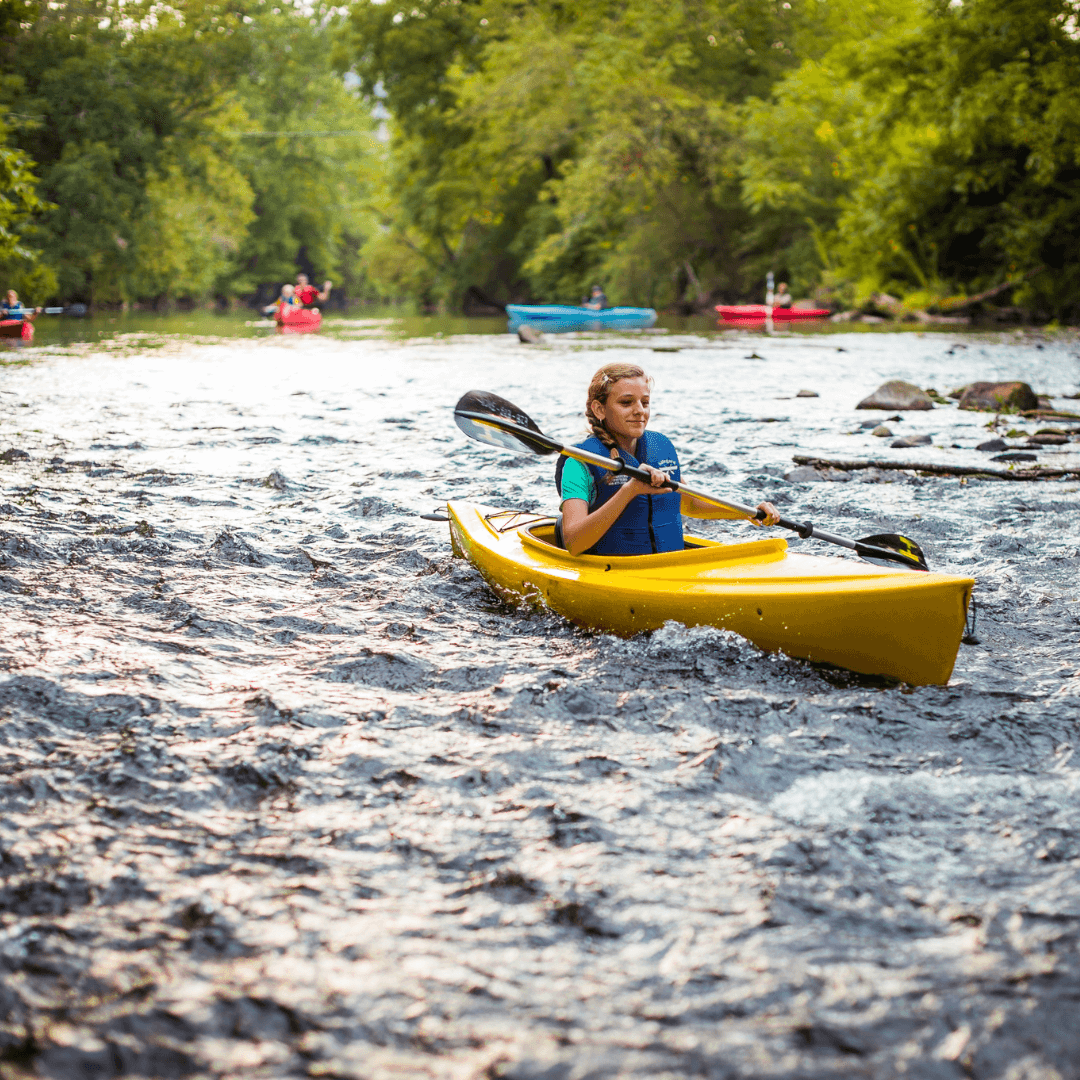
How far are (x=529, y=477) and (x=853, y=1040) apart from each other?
17.8 feet

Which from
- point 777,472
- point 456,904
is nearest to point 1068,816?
point 456,904

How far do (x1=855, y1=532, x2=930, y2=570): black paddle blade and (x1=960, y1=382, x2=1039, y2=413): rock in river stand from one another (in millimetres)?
5785

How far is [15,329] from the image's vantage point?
19406mm

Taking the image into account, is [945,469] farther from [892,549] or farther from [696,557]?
[696,557]

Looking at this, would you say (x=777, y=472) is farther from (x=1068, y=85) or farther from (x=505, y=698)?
(x=1068, y=85)

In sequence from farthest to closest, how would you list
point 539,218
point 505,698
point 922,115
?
point 539,218
point 922,115
point 505,698

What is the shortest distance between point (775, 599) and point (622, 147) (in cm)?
2587

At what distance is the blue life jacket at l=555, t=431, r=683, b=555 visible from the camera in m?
3.94

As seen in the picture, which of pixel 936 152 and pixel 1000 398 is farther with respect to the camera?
pixel 936 152

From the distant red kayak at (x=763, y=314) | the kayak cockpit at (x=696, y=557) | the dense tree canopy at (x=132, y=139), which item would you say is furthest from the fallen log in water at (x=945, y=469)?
the dense tree canopy at (x=132, y=139)

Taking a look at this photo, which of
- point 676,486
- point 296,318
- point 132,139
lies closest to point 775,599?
point 676,486

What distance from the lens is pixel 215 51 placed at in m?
36.4

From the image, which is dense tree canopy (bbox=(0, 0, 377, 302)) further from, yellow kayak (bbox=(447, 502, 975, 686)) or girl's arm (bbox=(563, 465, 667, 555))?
yellow kayak (bbox=(447, 502, 975, 686))

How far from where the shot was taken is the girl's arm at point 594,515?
371cm
